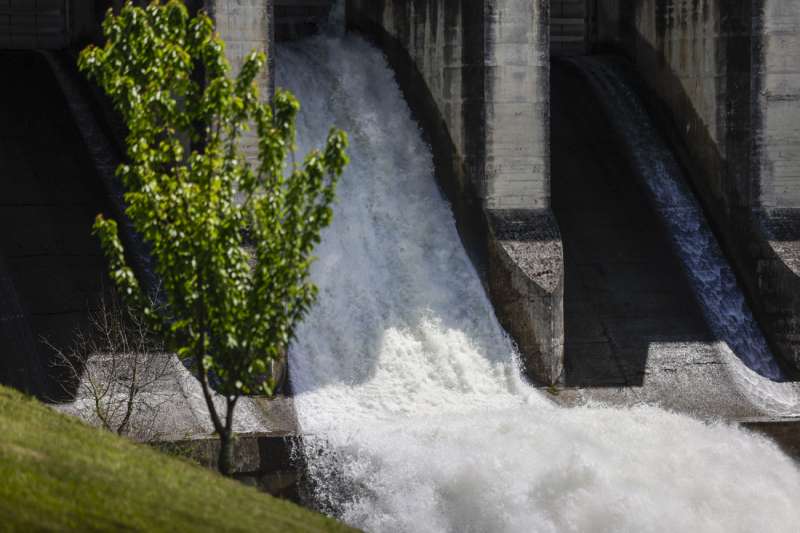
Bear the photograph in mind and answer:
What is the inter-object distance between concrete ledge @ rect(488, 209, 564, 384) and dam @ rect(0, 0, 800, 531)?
38 millimetres

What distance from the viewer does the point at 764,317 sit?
28391mm

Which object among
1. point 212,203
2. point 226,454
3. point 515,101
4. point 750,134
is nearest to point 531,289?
point 515,101

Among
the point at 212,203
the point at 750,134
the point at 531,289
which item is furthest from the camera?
the point at 750,134

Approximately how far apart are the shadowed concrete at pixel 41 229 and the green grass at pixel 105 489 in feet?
17.0

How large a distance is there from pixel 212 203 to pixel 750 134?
15.3 meters

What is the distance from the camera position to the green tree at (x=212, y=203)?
16406 mm

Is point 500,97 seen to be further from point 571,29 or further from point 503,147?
point 571,29

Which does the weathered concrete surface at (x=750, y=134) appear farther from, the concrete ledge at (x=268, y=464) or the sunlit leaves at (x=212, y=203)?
the sunlit leaves at (x=212, y=203)

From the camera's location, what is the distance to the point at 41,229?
24375 mm

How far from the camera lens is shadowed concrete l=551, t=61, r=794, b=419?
2639 cm

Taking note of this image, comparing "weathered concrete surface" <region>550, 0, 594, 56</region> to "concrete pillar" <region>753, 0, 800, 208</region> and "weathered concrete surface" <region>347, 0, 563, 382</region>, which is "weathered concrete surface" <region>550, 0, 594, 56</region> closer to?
"concrete pillar" <region>753, 0, 800, 208</region>

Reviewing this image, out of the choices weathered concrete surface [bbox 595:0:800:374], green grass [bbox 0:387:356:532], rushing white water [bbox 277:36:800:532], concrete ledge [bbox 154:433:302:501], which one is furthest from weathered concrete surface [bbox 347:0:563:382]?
green grass [bbox 0:387:356:532]

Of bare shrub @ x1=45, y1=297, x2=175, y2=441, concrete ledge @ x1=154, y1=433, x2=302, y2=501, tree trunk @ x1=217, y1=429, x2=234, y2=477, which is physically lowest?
concrete ledge @ x1=154, y1=433, x2=302, y2=501

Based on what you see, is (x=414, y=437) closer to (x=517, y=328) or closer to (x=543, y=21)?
(x=517, y=328)
